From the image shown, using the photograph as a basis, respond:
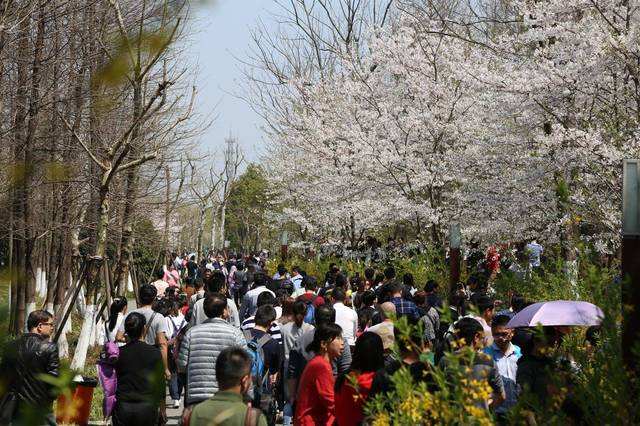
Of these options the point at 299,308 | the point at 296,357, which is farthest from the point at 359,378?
the point at 299,308

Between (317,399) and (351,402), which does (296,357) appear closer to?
(317,399)

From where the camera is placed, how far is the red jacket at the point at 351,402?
6.55 meters

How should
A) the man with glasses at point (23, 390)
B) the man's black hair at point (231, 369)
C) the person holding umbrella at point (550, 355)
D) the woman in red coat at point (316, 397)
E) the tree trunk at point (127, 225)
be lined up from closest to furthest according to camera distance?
the man with glasses at point (23, 390), the man's black hair at point (231, 369), the person holding umbrella at point (550, 355), the woman in red coat at point (316, 397), the tree trunk at point (127, 225)

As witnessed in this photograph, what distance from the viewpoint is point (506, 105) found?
21.5 metres

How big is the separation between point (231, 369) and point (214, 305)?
118 inches

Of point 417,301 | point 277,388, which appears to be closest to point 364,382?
point 277,388

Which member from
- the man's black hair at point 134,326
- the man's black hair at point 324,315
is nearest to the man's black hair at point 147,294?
the man's black hair at point 324,315

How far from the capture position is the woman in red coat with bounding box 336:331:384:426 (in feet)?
21.6

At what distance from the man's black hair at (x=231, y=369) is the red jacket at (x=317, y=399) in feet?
5.66

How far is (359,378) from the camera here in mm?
6699

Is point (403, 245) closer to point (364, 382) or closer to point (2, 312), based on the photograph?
point (364, 382)

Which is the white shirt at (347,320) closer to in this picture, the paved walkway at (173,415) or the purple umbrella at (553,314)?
the paved walkway at (173,415)

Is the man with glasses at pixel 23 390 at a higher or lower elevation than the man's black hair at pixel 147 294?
higher

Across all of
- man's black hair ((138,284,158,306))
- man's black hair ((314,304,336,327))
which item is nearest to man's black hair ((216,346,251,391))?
man's black hair ((314,304,336,327))
